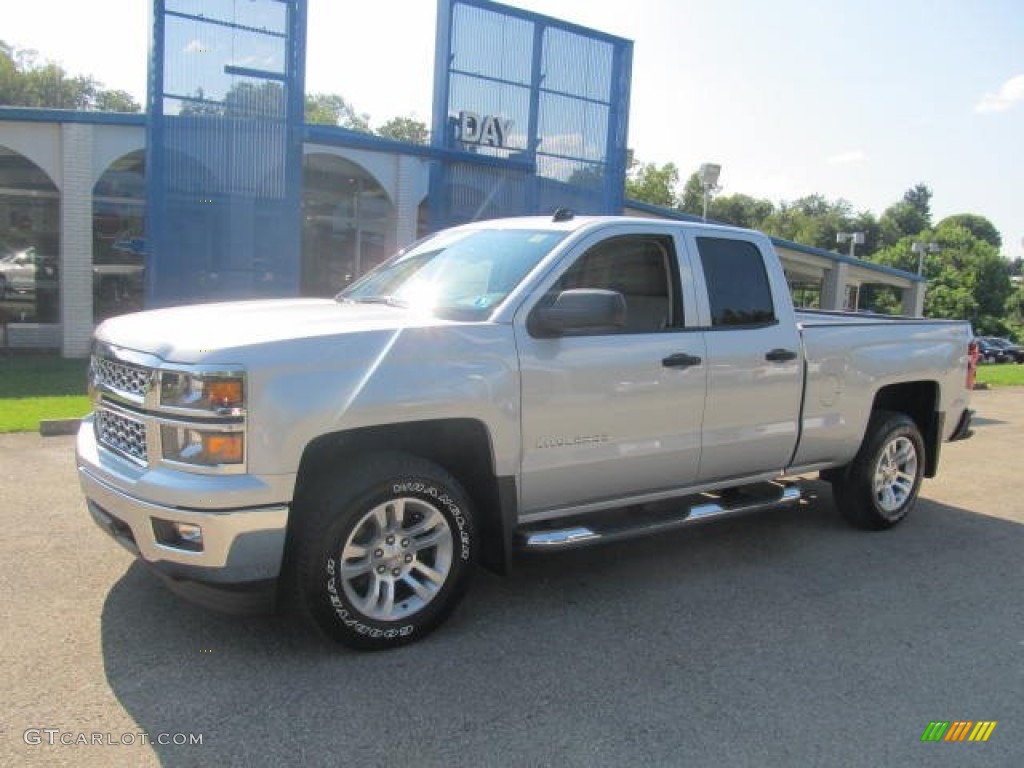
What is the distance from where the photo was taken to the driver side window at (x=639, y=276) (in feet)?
15.0

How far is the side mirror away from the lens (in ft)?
13.1

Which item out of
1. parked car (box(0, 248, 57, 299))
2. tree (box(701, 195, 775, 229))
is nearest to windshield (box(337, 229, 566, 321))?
parked car (box(0, 248, 57, 299))

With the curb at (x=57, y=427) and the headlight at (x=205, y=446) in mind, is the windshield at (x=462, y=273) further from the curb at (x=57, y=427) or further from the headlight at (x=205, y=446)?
the curb at (x=57, y=427)

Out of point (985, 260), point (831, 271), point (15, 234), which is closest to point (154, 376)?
point (15, 234)

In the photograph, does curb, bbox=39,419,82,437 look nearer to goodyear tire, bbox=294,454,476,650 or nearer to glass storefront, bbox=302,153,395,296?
goodyear tire, bbox=294,454,476,650

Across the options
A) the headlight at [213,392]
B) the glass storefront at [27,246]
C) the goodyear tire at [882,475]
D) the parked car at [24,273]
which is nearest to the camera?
the headlight at [213,392]

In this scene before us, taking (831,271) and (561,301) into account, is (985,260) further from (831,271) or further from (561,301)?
(561,301)

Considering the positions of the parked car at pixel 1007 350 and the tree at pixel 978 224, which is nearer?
the parked car at pixel 1007 350

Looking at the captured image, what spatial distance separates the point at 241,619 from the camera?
4023 millimetres

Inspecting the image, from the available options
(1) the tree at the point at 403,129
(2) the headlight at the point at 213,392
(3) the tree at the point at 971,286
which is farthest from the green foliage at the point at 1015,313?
(2) the headlight at the point at 213,392

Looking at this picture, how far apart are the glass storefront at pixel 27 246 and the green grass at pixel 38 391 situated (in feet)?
5.10

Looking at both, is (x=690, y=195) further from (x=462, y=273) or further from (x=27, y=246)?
(x=462, y=273)

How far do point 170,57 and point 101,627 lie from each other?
754 centimetres

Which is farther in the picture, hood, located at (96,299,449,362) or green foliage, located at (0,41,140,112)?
green foliage, located at (0,41,140,112)
